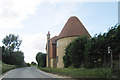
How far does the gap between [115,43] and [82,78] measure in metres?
5.28

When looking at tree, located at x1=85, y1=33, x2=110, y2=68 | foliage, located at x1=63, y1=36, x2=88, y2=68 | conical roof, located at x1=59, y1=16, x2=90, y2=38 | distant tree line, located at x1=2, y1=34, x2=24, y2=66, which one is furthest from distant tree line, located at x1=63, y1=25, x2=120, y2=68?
distant tree line, located at x1=2, y1=34, x2=24, y2=66

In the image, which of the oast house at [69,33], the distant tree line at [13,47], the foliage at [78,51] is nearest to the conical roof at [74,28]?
the oast house at [69,33]

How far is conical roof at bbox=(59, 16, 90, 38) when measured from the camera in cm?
3288

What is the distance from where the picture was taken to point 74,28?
110 feet

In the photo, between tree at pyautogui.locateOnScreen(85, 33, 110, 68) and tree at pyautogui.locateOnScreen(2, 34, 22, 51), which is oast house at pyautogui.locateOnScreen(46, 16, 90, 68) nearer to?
tree at pyautogui.locateOnScreen(85, 33, 110, 68)

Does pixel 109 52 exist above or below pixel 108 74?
above

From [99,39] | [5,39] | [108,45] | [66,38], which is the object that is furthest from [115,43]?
[5,39]

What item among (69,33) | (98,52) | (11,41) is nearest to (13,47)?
(11,41)

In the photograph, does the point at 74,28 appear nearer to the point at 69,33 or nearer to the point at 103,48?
the point at 69,33

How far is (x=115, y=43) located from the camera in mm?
16359

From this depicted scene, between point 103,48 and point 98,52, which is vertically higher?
point 103,48

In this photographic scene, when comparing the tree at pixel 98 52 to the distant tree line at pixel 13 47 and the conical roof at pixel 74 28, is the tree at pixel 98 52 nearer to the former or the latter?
the conical roof at pixel 74 28

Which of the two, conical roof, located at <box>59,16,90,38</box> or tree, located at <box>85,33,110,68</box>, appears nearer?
tree, located at <box>85,33,110,68</box>

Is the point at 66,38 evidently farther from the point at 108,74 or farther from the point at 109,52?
the point at 108,74
